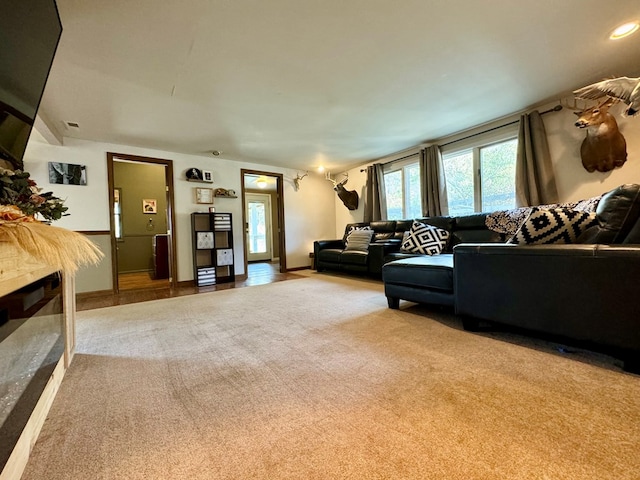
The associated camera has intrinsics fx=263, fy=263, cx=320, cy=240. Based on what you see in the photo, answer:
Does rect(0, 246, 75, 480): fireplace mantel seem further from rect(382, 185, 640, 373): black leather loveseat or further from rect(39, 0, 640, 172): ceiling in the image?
rect(382, 185, 640, 373): black leather loveseat

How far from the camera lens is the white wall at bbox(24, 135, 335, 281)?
3.55 metres

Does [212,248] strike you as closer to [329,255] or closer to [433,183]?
[329,255]

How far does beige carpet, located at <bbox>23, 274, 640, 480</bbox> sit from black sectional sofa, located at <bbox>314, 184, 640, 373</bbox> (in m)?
0.17

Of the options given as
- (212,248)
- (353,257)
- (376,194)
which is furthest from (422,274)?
(212,248)

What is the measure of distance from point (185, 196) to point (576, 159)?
5388 mm

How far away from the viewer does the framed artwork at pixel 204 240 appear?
14.4 ft

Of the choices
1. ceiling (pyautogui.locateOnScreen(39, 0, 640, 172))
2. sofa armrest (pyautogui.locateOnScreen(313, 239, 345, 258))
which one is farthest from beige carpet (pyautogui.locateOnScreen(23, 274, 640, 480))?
sofa armrest (pyautogui.locateOnScreen(313, 239, 345, 258))

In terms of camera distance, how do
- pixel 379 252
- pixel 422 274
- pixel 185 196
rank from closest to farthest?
pixel 422 274, pixel 379 252, pixel 185 196

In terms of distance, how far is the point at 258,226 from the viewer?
8.40m

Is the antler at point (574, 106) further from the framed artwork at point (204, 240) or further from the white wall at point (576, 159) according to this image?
the framed artwork at point (204, 240)

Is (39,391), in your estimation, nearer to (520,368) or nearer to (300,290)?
(520,368)

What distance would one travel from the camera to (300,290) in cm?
353

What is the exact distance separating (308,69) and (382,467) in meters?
2.66

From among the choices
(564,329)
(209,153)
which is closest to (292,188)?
(209,153)
